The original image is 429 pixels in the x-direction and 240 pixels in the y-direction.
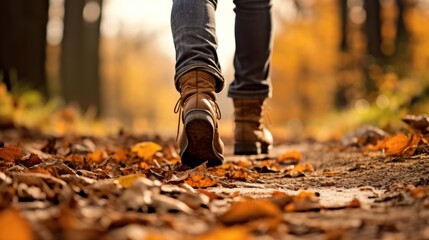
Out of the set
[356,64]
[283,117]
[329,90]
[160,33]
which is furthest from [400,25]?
[160,33]

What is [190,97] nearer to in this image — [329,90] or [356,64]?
[356,64]

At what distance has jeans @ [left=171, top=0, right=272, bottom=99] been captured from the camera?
7.68ft

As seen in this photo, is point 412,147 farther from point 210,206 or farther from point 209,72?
point 210,206

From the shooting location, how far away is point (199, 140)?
2.28m

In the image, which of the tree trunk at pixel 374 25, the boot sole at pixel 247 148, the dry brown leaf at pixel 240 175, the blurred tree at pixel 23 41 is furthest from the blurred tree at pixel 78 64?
the dry brown leaf at pixel 240 175

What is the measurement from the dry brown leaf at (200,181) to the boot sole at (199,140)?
29cm

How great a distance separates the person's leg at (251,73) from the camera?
3016mm

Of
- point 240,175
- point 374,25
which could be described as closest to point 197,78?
point 240,175

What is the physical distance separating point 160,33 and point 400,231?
32241 millimetres

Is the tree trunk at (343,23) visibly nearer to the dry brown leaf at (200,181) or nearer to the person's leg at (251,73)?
the person's leg at (251,73)

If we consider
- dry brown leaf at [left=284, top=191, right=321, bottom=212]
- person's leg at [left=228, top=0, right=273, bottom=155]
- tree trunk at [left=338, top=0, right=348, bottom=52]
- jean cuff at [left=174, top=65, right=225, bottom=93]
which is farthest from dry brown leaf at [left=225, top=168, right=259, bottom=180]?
tree trunk at [left=338, top=0, right=348, bottom=52]

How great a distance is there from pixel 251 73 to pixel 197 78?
33.0 inches

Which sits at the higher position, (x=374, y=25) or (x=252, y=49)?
(x=374, y=25)

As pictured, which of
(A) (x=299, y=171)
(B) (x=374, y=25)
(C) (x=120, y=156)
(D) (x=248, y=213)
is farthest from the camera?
(B) (x=374, y=25)
